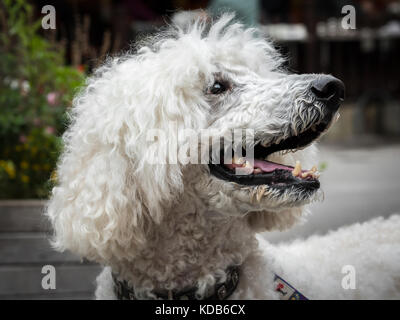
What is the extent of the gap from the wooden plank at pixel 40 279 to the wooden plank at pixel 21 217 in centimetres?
A: 21

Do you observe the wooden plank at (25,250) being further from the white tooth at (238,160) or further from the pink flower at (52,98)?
the white tooth at (238,160)

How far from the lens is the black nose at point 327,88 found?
5.41ft

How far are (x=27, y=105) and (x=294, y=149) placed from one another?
7.81 ft

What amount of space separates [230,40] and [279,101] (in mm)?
370

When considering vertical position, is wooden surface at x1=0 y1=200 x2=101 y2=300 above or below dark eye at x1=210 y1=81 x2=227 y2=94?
below

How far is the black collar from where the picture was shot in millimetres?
1829

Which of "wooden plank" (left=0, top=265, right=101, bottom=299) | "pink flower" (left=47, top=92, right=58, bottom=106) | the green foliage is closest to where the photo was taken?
"wooden plank" (left=0, top=265, right=101, bottom=299)

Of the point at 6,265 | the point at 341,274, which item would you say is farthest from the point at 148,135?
the point at 6,265

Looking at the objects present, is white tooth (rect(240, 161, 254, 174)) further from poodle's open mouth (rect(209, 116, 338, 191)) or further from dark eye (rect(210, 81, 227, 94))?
dark eye (rect(210, 81, 227, 94))

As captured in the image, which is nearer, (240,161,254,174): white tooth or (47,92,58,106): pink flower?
(240,161,254,174): white tooth

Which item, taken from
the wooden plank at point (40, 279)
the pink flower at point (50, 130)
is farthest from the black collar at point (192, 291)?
the pink flower at point (50, 130)

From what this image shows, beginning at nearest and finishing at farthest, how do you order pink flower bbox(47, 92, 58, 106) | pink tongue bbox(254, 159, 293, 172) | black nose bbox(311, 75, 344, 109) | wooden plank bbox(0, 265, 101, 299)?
black nose bbox(311, 75, 344, 109) < pink tongue bbox(254, 159, 293, 172) < wooden plank bbox(0, 265, 101, 299) < pink flower bbox(47, 92, 58, 106)

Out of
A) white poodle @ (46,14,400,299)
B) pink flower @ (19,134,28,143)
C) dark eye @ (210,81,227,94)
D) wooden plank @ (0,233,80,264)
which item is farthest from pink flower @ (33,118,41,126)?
dark eye @ (210,81,227,94)

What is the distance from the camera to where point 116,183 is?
1.75 m
